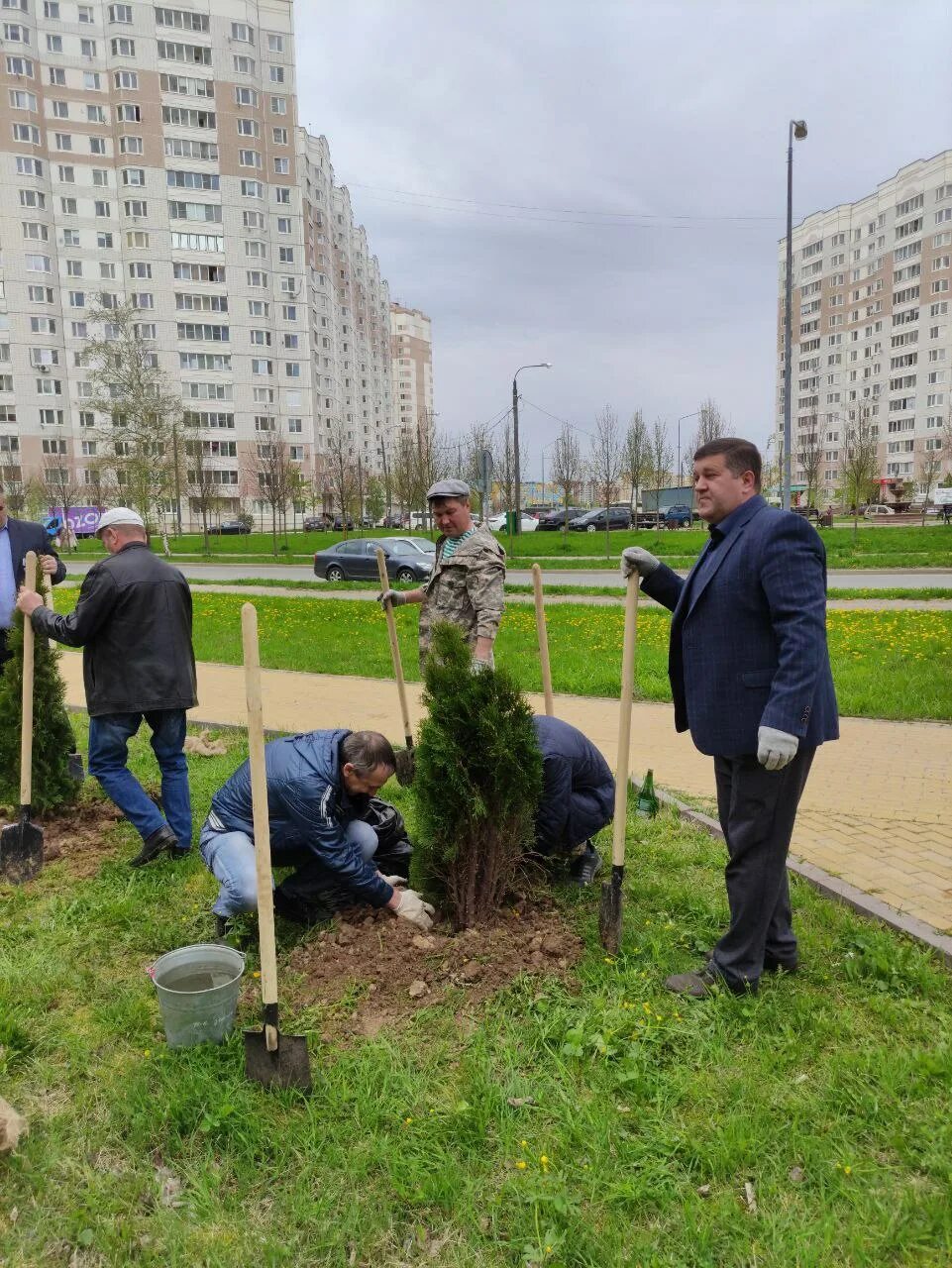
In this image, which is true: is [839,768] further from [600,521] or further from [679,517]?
[679,517]

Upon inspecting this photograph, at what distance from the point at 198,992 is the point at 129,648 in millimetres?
2148

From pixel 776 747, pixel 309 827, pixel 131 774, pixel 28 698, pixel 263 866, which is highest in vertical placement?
pixel 776 747

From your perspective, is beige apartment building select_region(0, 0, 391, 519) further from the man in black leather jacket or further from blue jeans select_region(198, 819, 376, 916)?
blue jeans select_region(198, 819, 376, 916)

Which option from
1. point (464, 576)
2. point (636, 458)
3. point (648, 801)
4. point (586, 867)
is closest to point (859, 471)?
point (636, 458)

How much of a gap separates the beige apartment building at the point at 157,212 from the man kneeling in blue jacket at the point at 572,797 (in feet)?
207

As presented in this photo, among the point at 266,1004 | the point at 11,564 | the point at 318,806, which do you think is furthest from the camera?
the point at 11,564

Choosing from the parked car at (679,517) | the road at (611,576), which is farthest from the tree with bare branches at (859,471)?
the parked car at (679,517)

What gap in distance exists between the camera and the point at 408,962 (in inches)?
138

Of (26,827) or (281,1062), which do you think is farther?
(26,827)

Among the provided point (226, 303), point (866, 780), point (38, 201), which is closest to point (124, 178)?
point (38, 201)

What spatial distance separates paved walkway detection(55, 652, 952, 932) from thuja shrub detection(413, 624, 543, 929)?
1.96 meters

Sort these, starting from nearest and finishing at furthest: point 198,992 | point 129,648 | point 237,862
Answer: point 198,992 → point 237,862 → point 129,648

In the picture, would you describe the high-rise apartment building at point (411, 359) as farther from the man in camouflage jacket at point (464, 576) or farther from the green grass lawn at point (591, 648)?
the man in camouflage jacket at point (464, 576)

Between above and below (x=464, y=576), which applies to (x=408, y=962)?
below
